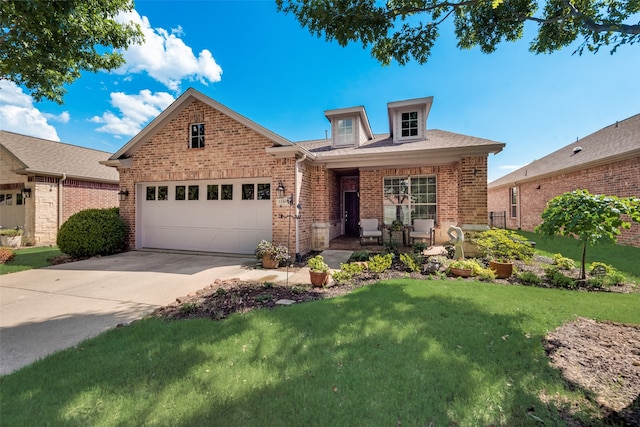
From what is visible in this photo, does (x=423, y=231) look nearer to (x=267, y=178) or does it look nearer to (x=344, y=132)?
(x=344, y=132)

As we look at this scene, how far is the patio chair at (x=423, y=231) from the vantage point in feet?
32.1

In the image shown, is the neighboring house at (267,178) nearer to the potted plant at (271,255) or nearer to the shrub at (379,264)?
the potted plant at (271,255)

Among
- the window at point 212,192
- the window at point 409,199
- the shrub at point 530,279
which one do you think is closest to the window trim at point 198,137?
the window at point 212,192

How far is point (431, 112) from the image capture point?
11.3 meters

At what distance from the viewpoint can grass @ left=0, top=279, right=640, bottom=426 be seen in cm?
203

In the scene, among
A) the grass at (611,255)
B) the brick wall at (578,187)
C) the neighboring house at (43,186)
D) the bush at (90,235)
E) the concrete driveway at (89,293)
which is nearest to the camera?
the concrete driveway at (89,293)

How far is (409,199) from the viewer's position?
11.1 m

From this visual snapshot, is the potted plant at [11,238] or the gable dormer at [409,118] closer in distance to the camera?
the gable dormer at [409,118]

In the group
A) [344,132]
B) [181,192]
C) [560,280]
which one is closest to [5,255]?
[181,192]

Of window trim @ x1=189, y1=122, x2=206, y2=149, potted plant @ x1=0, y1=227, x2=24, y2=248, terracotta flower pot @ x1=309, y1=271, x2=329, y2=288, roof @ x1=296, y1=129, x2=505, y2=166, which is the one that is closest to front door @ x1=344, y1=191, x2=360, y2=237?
roof @ x1=296, y1=129, x2=505, y2=166

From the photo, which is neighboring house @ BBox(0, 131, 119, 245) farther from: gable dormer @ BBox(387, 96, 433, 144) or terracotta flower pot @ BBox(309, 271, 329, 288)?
gable dormer @ BBox(387, 96, 433, 144)

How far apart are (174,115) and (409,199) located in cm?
959

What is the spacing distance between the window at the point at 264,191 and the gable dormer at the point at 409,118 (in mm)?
5676

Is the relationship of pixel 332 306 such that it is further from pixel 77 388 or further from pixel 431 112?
pixel 431 112
